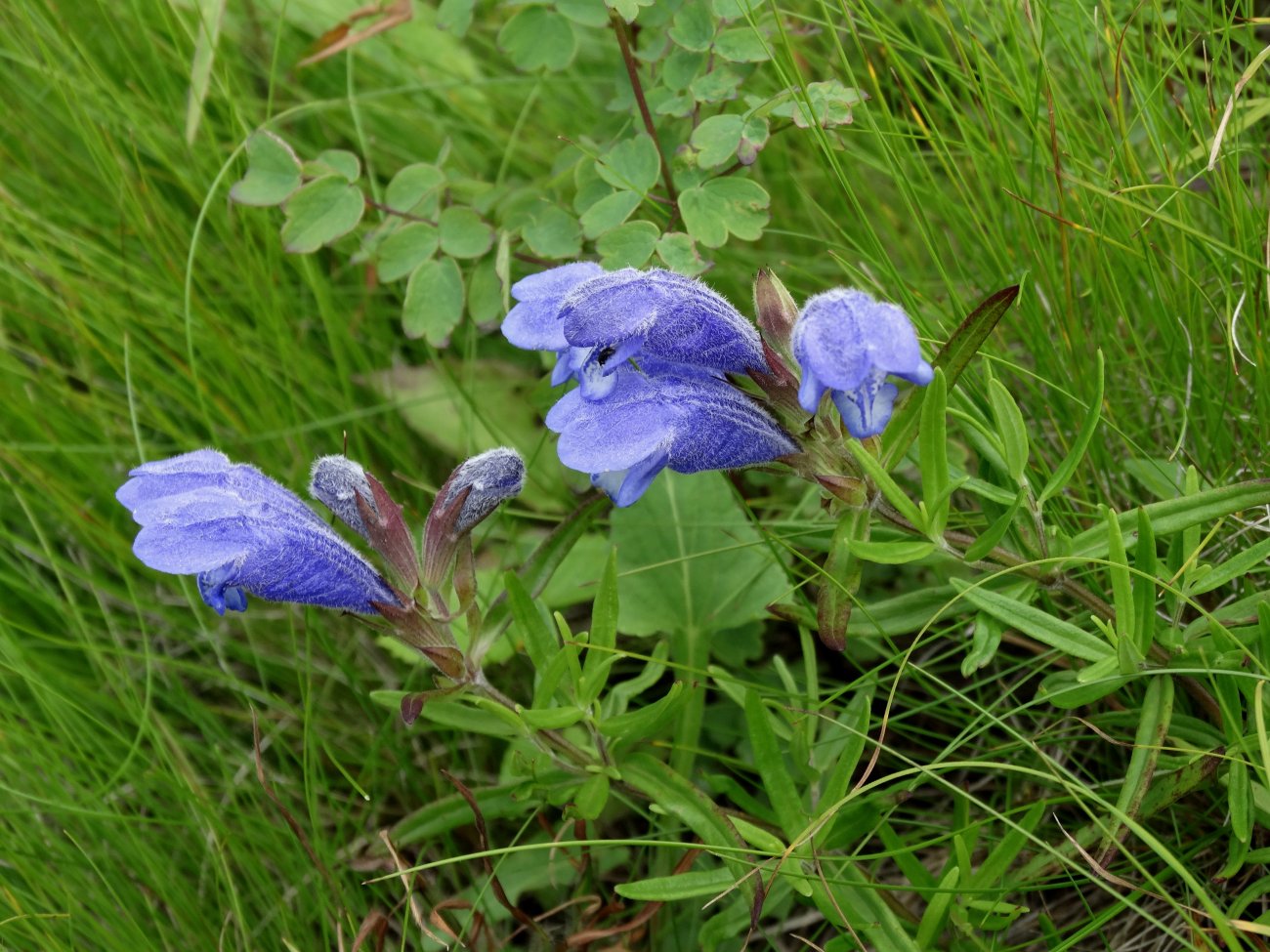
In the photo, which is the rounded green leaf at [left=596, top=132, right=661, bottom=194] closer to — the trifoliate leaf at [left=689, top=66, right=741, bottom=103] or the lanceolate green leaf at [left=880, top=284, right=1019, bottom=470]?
the trifoliate leaf at [left=689, top=66, right=741, bottom=103]

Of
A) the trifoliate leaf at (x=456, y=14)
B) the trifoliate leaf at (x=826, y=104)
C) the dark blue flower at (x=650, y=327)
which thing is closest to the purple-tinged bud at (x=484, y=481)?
the dark blue flower at (x=650, y=327)

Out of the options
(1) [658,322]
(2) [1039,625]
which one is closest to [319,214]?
(1) [658,322]

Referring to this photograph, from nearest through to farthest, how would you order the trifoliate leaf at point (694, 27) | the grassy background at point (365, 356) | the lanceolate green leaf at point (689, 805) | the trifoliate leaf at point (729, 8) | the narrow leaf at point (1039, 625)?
the narrow leaf at point (1039, 625), the lanceolate green leaf at point (689, 805), the grassy background at point (365, 356), the trifoliate leaf at point (729, 8), the trifoliate leaf at point (694, 27)

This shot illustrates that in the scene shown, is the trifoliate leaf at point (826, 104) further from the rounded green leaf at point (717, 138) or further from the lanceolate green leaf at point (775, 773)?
the lanceolate green leaf at point (775, 773)

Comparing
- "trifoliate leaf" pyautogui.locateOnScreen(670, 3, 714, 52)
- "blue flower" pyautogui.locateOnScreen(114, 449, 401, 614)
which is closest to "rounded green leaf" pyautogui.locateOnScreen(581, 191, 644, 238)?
"trifoliate leaf" pyautogui.locateOnScreen(670, 3, 714, 52)

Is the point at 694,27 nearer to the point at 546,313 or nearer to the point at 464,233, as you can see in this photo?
the point at 464,233

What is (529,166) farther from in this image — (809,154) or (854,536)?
(854,536)

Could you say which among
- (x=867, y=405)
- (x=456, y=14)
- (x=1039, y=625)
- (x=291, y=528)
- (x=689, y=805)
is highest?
(x=456, y=14)
